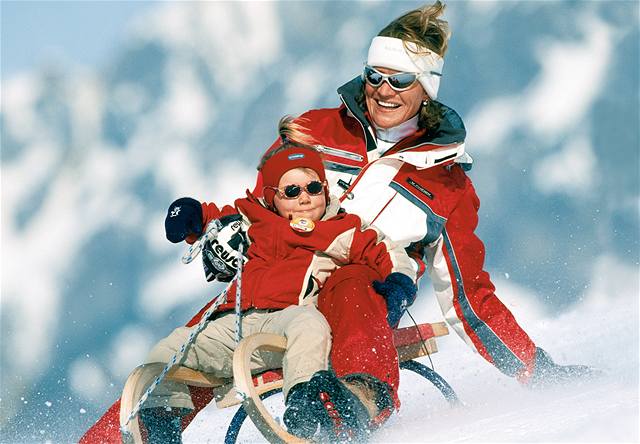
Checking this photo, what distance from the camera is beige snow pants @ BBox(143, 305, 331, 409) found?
9.82 ft

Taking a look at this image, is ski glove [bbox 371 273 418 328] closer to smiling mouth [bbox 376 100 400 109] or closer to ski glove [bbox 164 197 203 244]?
ski glove [bbox 164 197 203 244]

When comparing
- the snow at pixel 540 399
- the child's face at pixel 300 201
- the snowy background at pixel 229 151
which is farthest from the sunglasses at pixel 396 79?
the snowy background at pixel 229 151

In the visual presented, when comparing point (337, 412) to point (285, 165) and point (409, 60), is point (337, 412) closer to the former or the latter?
point (285, 165)

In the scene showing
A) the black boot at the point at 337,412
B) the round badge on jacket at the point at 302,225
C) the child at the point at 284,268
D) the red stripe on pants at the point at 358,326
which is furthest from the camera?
the round badge on jacket at the point at 302,225

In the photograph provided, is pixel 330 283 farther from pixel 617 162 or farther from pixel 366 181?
pixel 617 162

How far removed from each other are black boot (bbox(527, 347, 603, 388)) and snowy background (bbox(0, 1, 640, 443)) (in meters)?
3.50

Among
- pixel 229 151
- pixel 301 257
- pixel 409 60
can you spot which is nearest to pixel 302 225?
pixel 301 257

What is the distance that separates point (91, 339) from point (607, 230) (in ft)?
17.3

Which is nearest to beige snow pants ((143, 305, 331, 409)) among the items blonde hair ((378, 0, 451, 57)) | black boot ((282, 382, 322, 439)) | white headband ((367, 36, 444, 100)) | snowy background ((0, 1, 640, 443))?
black boot ((282, 382, 322, 439))

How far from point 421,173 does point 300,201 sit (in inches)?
27.1

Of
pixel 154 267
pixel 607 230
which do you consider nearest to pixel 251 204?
pixel 607 230

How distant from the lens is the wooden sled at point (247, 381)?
2.85 metres

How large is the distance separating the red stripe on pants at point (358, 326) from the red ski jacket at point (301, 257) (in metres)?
0.07

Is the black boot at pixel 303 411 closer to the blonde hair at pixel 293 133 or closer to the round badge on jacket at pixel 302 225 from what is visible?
the round badge on jacket at pixel 302 225
